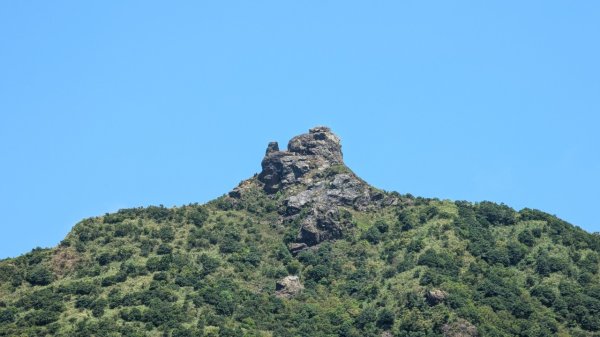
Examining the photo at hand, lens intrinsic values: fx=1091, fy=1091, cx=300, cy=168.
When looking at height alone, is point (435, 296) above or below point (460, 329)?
above

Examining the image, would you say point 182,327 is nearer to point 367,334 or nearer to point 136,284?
point 136,284

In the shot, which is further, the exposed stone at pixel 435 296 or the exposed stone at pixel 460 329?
the exposed stone at pixel 435 296

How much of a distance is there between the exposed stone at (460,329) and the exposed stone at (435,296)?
6166 millimetres

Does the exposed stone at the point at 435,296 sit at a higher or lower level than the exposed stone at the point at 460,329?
higher

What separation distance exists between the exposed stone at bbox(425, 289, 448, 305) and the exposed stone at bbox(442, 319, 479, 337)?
20.2ft

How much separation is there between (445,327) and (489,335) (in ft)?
25.0

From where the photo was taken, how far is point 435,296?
619 feet

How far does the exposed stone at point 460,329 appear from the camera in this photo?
593 ft

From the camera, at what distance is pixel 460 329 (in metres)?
182

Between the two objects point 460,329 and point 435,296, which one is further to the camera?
point 435,296

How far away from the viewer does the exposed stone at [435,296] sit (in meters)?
189

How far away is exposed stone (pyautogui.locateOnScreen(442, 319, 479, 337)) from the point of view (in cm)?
18062

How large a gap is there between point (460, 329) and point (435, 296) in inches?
362

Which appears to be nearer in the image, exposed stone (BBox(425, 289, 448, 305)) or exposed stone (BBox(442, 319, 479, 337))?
exposed stone (BBox(442, 319, 479, 337))
